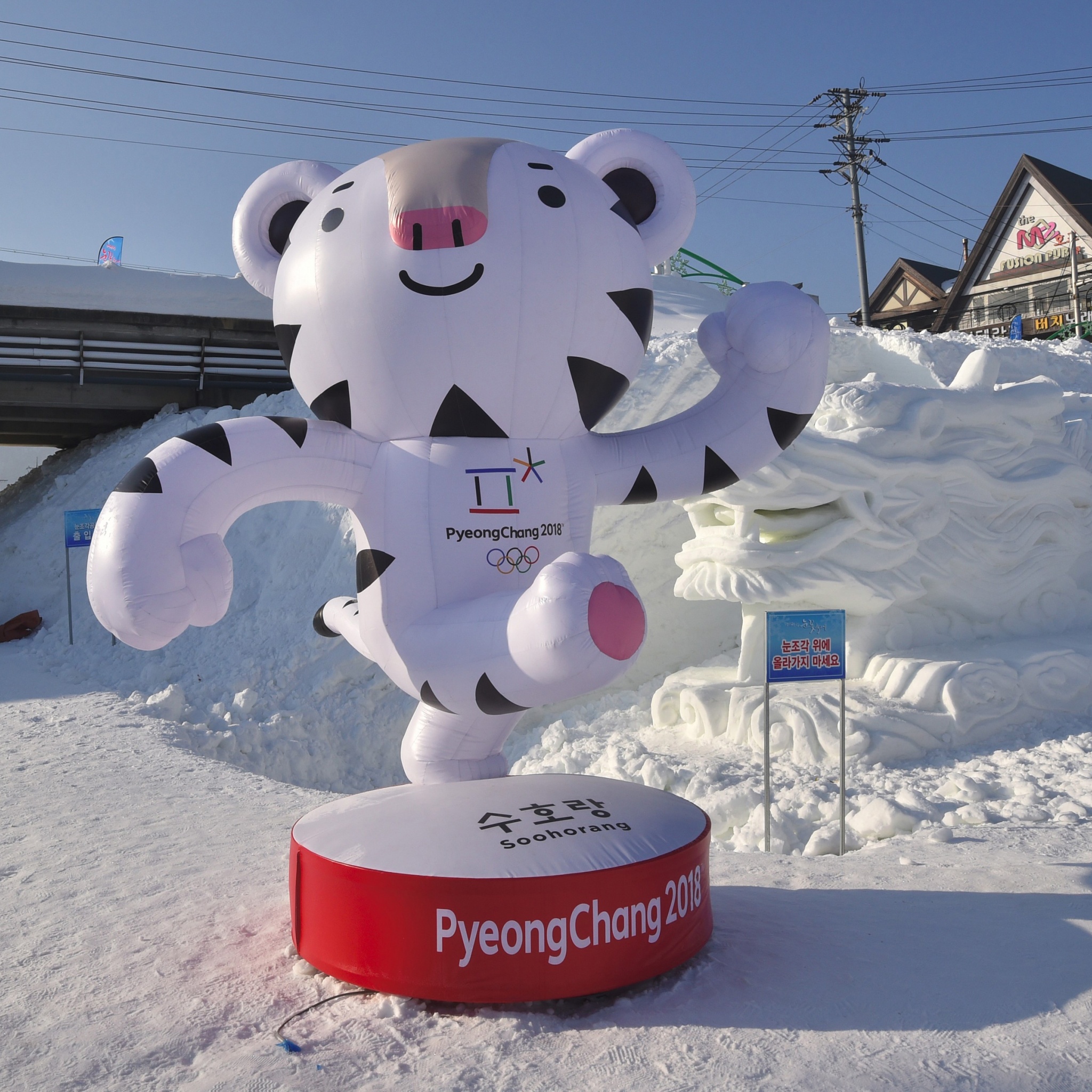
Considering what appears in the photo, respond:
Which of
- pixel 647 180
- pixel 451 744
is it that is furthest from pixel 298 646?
pixel 647 180

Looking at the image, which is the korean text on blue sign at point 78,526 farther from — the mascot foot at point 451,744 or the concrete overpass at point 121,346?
the mascot foot at point 451,744

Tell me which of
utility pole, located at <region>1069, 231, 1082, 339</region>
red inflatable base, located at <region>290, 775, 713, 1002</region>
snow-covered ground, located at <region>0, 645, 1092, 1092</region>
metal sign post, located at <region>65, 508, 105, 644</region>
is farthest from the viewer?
utility pole, located at <region>1069, 231, 1082, 339</region>

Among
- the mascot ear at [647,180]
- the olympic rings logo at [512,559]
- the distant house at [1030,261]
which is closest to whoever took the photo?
the olympic rings logo at [512,559]

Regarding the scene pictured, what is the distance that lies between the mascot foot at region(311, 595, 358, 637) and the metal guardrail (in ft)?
34.9

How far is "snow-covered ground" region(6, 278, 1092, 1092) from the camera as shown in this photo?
2.81m

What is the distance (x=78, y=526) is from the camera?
10164 millimetres

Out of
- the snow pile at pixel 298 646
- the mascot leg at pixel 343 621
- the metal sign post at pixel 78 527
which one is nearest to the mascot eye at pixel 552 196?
the mascot leg at pixel 343 621

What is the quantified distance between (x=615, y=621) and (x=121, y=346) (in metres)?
13.8

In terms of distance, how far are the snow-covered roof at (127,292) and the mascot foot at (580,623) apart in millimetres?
13848

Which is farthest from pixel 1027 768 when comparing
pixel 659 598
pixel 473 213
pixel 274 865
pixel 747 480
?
pixel 473 213

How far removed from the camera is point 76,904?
13.7ft

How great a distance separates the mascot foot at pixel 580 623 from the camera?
110 inches

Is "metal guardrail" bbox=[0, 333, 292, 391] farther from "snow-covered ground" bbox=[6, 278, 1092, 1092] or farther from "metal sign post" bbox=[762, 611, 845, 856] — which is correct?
"metal sign post" bbox=[762, 611, 845, 856]

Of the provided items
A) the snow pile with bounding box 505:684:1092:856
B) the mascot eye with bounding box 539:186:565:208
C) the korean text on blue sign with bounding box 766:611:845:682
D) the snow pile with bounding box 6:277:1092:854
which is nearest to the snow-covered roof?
the snow pile with bounding box 6:277:1092:854
